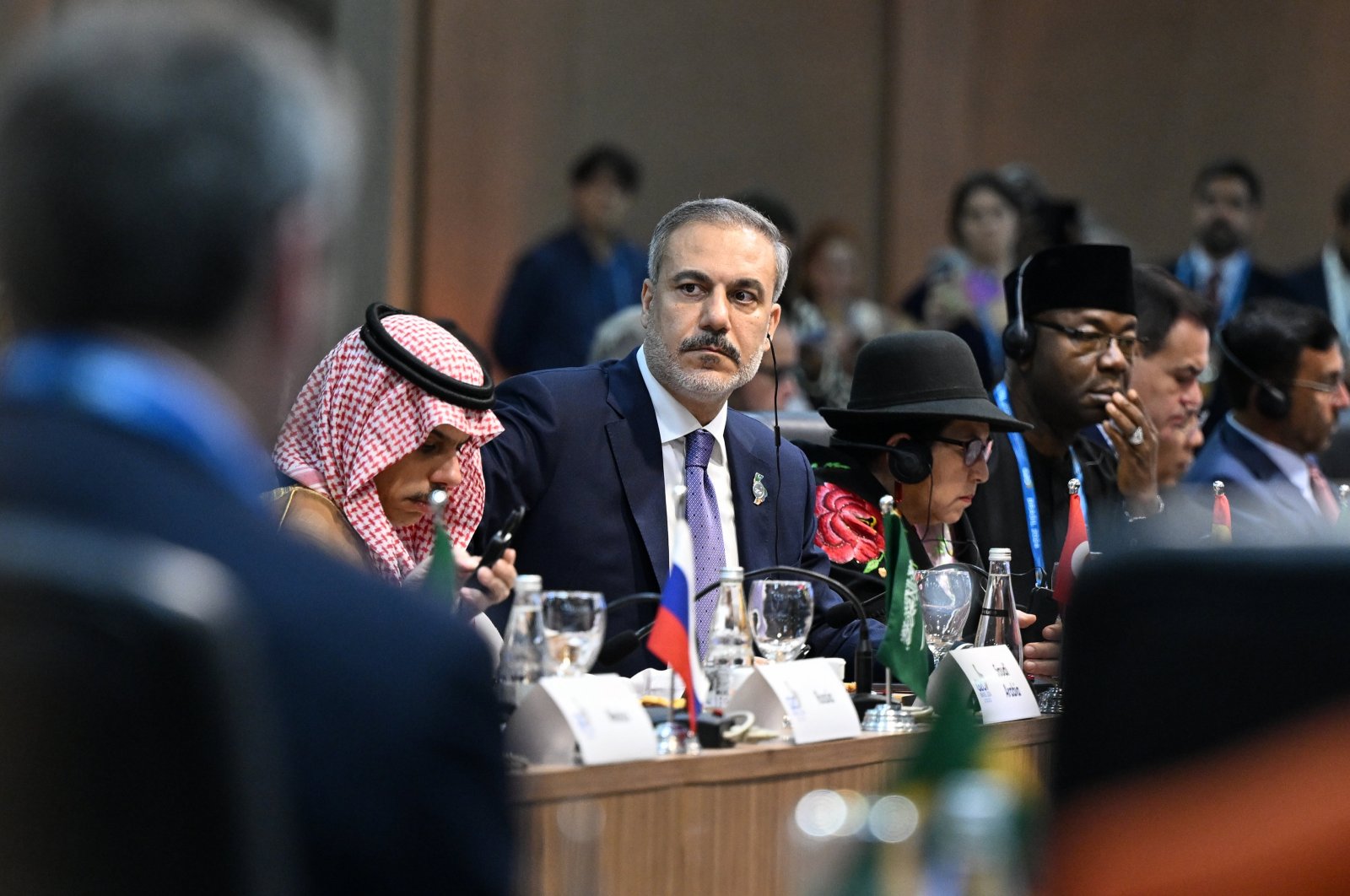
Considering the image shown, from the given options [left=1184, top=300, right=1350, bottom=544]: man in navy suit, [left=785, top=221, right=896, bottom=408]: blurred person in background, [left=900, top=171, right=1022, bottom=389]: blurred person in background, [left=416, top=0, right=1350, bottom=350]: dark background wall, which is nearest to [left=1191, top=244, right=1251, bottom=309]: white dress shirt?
[left=900, top=171, right=1022, bottom=389]: blurred person in background

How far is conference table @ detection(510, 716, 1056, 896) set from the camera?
79.4 inches

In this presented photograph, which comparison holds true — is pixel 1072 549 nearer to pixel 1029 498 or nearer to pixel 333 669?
pixel 1029 498

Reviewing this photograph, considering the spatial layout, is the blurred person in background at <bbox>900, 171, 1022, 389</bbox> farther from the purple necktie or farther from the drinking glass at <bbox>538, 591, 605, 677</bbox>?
the drinking glass at <bbox>538, 591, 605, 677</bbox>

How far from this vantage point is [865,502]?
3.88 meters

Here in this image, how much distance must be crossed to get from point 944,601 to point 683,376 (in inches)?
37.7

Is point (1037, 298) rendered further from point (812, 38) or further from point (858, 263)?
point (812, 38)

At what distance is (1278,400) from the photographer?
5324mm

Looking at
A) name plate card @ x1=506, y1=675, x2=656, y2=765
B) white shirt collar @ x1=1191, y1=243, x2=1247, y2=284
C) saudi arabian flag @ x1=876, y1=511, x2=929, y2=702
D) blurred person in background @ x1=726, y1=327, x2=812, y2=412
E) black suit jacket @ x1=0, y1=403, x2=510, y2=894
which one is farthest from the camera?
white shirt collar @ x1=1191, y1=243, x2=1247, y2=284

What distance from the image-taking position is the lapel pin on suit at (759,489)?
374cm

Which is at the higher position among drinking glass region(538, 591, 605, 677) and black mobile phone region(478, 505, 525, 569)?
black mobile phone region(478, 505, 525, 569)

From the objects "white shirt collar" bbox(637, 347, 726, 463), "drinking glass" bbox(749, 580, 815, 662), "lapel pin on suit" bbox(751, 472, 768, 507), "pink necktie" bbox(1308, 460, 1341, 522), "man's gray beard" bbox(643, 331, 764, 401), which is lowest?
"pink necktie" bbox(1308, 460, 1341, 522)

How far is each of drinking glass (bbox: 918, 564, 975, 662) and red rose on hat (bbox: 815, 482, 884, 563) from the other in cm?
81

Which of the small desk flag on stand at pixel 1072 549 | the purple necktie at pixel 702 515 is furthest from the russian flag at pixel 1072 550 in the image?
the purple necktie at pixel 702 515

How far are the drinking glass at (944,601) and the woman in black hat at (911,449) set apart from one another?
63 cm
